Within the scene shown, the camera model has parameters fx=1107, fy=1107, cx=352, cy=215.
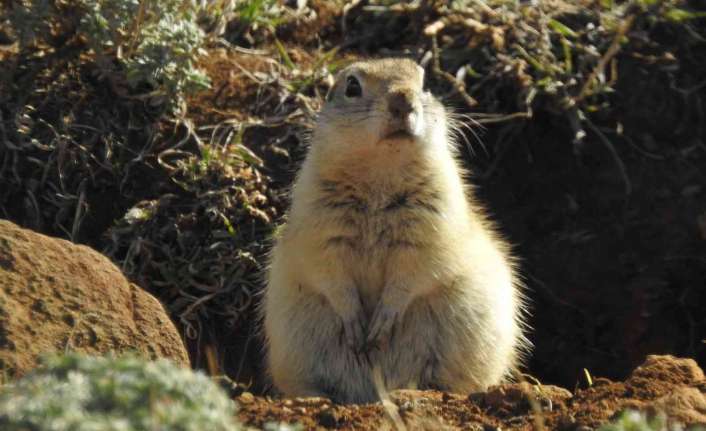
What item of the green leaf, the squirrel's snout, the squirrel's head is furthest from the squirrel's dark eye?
the green leaf

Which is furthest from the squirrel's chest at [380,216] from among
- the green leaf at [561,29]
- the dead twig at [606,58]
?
the green leaf at [561,29]

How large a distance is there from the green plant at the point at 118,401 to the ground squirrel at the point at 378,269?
2.68 m

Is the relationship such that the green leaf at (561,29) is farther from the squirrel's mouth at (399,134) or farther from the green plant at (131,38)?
the squirrel's mouth at (399,134)

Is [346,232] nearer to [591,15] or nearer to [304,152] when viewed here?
[304,152]

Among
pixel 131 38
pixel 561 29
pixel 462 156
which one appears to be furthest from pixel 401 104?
pixel 561 29

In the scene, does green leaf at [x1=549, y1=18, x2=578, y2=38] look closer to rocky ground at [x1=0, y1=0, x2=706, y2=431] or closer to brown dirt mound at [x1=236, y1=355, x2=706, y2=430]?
rocky ground at [x1=0, y1=0, x2=706, y2=431]

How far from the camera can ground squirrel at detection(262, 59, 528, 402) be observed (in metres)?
5.96

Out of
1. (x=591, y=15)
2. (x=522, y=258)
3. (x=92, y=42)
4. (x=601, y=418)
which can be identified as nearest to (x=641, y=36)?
(x=591, y=15)

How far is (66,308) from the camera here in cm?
489

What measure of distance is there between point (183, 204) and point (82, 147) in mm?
760

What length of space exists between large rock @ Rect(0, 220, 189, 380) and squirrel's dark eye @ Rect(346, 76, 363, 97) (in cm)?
167

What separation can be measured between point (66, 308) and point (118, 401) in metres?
1.83

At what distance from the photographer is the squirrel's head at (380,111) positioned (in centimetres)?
570

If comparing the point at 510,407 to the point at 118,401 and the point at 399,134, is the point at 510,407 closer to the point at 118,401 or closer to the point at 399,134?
the point at 399,134
